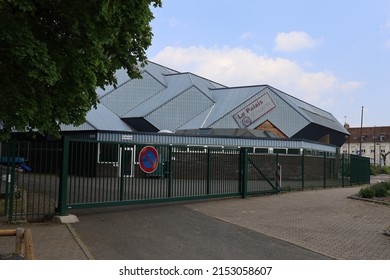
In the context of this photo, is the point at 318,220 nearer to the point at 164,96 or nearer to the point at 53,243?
the point at 53,243

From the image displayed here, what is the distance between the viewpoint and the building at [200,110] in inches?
1711

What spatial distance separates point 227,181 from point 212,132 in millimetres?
25757

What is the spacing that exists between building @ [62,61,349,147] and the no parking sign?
27.8 m

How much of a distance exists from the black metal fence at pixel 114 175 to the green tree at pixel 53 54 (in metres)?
0.74

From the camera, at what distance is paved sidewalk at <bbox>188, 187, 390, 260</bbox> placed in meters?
8.26

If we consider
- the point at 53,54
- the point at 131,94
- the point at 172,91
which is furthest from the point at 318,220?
the point at 131,94

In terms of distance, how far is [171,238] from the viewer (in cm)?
860

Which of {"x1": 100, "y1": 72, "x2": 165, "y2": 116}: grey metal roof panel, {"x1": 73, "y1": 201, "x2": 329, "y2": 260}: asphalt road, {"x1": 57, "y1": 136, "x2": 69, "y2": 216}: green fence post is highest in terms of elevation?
{"x1": 100, "y1": 72, "x2": 165, "y2": 116}: grey metal roof panel

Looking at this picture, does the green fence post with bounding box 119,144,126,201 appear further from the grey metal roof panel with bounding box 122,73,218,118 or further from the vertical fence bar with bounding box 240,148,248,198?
the grey metal roof panel with bounding box 122,73,218,118

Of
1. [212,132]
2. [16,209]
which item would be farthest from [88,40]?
[212,132]

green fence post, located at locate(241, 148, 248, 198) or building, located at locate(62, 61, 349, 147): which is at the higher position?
building, located at locate(62, 61, 349, 147)

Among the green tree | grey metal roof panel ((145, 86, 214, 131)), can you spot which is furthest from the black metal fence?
grey metal roof panel ((145, 86, 214, 131))

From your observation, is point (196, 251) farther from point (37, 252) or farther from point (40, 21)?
point (40, 21)

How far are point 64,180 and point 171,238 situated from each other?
11.3ft
